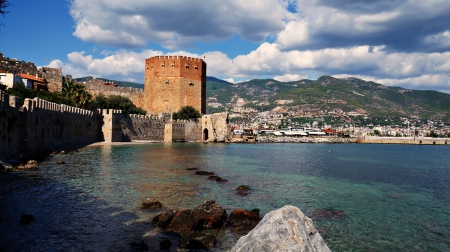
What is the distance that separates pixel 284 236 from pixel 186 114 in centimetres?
4717

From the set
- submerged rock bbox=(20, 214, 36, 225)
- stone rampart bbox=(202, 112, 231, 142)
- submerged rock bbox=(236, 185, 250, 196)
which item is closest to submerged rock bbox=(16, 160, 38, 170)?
submerged rock bbox=(20, 214, 36, 225)

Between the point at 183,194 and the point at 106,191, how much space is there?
302cm

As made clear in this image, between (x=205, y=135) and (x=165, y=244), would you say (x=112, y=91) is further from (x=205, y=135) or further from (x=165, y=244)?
(x=165, y=244)

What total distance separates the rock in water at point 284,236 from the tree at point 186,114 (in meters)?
46.6

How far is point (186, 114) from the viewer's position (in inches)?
1998

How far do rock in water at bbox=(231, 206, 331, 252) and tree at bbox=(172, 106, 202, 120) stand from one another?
46644 mm

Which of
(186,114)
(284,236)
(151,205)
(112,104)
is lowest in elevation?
(151,205)

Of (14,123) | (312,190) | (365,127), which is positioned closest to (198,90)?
(14,123)

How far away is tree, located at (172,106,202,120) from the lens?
50.7 meters

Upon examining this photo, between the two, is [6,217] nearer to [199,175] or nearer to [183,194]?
[183,194]

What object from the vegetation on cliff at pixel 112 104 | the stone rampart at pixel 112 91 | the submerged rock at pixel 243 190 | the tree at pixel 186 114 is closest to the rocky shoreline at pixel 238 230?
the submerged rock at pixel 243 190

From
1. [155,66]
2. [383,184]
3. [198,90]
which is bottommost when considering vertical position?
[383,184]

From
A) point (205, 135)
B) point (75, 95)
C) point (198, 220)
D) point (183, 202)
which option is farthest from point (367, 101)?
point (198, 220)

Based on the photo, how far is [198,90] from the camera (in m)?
55.1
